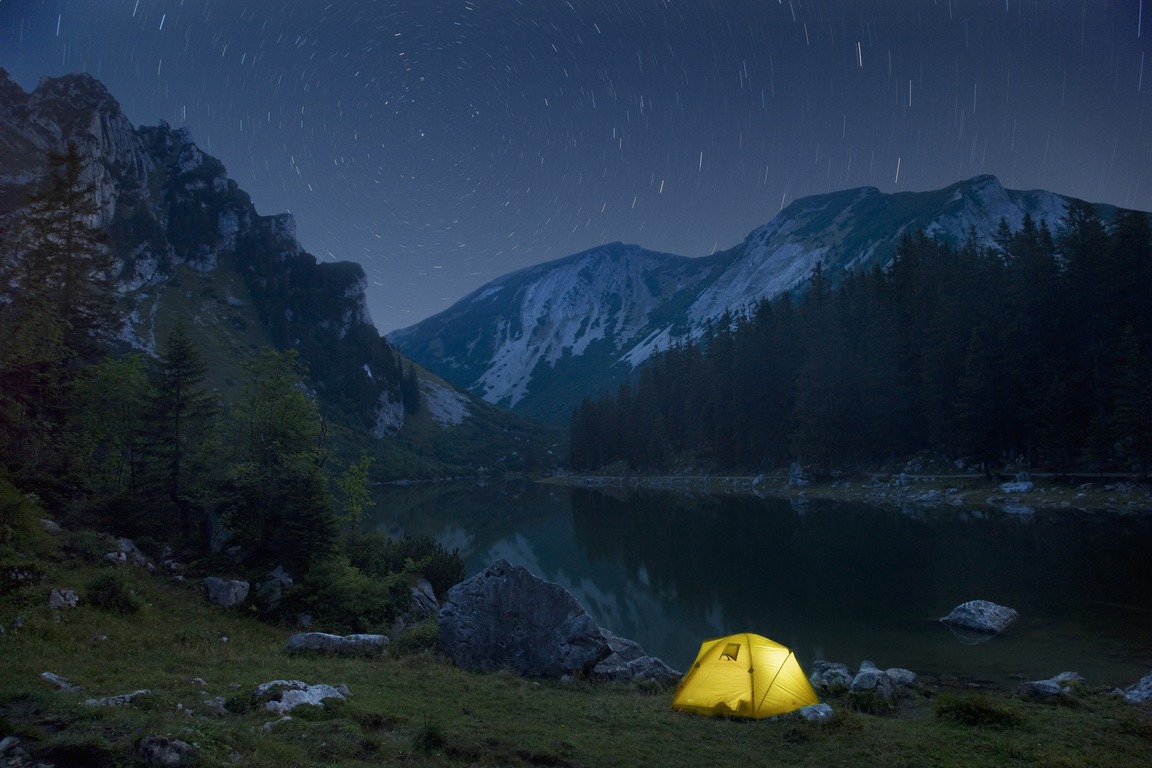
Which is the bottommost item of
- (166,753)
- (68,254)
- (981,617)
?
(981,617)

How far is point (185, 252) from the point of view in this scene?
176 metres

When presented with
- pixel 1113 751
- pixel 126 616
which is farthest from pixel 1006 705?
pixel 126 616

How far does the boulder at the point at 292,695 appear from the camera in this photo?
33.6ft

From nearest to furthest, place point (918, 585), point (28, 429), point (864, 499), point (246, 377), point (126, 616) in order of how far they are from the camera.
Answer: point (126, 616) → point (28, 429) → point (918, 585) → point (864, 499) → point (246, 377)

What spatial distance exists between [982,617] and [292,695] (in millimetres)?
21853

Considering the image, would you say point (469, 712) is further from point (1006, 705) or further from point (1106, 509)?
point (1106, 509)

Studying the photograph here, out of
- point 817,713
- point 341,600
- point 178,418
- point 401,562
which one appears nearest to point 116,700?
point 817,713

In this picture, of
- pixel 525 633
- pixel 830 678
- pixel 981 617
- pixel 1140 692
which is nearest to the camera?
pixel 1140 692

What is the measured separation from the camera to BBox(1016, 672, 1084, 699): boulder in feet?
43.5

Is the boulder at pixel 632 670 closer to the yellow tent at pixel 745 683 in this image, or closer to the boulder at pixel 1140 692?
the yellow tent at pixel 745 683

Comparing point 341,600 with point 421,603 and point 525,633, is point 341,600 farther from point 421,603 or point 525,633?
point 525,633

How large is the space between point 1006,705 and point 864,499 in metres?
50.3

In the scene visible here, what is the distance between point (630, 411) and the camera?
421 ft

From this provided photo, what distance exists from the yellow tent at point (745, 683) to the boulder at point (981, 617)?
34.2 ft
